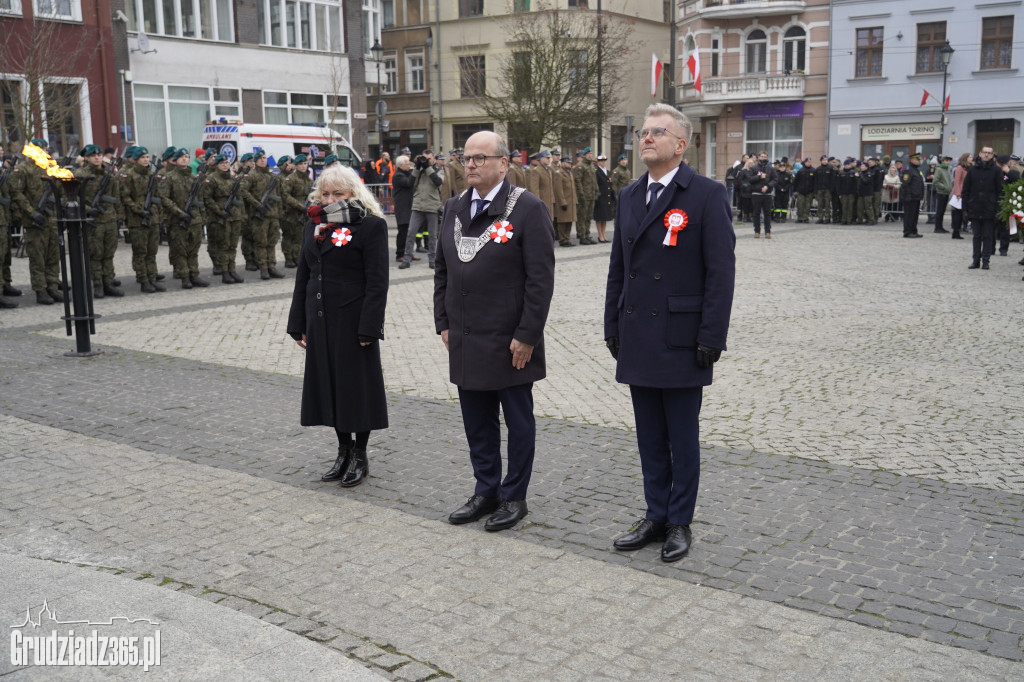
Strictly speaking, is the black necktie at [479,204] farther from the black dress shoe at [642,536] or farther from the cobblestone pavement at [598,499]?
the black dress shoe at [642,536]

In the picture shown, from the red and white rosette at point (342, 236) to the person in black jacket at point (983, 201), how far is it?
1391 centimetres

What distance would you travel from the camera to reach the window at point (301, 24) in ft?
132

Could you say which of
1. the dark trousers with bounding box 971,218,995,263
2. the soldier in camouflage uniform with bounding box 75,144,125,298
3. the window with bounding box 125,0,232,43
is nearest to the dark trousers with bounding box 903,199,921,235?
the dark trousers with bounding box 971,218,995,263

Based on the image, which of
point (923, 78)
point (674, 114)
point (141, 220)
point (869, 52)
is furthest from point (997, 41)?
point (674, 114)

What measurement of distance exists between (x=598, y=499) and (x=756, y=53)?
1887 inches

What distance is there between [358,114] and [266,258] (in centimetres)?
2857

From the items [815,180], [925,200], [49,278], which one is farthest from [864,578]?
[925,200]

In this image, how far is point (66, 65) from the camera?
105ft

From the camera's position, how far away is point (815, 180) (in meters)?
29.3

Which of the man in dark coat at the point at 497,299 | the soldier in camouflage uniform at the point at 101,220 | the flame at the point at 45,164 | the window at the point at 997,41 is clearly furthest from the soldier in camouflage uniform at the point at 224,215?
the window at the point at 997,41

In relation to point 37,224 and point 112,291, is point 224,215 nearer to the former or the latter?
point 112,291

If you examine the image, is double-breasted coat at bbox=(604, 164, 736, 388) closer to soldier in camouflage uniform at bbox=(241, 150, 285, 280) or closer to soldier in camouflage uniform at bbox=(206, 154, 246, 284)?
soldier in camouflage uniform at bbox=(206, 154, 246, 284)

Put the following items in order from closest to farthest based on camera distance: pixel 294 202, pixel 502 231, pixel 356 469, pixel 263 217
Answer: pixel 502 231 → pixel 356 469 → pixel 263 217 → pixel 294 202

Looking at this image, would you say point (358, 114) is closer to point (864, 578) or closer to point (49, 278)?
point (49, 278)
